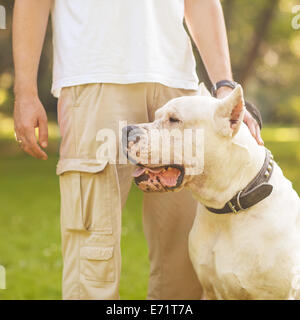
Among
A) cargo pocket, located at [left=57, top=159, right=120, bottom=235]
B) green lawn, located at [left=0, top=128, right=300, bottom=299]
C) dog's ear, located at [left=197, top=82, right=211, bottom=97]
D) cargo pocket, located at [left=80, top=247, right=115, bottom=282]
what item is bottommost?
green lawn, located at [left=0, top=128, right=300, bottom=299]

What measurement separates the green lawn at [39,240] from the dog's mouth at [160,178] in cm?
187

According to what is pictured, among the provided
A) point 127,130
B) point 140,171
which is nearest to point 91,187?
point 140,171

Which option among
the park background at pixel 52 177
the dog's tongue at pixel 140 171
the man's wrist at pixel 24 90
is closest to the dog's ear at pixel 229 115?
the dog's tongue at pixel 140 171

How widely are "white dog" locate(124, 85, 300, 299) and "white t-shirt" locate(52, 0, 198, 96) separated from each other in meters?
0.28

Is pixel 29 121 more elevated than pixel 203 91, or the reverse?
pixel 203 91

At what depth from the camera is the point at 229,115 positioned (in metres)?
2.59

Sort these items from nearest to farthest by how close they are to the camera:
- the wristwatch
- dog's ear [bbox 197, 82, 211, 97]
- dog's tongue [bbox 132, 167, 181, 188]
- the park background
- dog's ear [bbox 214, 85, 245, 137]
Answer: dog's ear [bbox 214, 85, 245, 137]
dog's tongue [bbox 132, 167, 181, 188]
the wristwatch
dog's ear [bbox 197, 82, 211, 97]
the park background

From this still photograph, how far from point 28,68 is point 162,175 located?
0.90m

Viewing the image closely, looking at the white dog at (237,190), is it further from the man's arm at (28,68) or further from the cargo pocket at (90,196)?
the man's arm at (28,68)

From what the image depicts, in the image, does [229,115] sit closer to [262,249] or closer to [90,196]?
[262,249]

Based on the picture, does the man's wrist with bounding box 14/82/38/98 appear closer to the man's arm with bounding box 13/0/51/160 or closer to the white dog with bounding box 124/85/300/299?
the man's arm with bounding box 13/0/51/160

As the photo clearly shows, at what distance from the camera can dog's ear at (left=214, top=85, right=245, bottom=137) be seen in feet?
8.37

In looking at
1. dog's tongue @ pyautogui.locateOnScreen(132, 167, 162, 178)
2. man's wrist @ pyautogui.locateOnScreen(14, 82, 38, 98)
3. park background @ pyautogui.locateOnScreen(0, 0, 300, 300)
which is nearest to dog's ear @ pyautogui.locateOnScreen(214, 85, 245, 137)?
dog's tongue @ pyautogui.locateOnScreen(132, 167, 162, 178)
